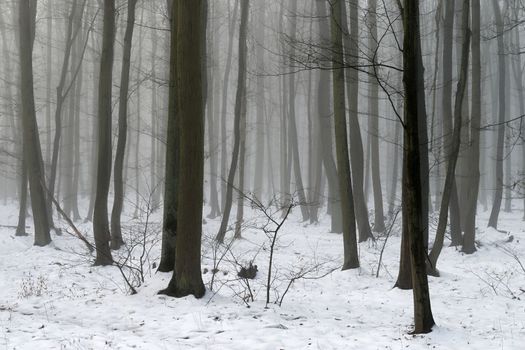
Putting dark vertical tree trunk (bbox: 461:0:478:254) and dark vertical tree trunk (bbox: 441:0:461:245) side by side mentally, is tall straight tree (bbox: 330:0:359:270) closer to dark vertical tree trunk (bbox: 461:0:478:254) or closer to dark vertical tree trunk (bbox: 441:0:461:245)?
Answer: dark vertical tree trunk (bbox: 441:0:461:245)

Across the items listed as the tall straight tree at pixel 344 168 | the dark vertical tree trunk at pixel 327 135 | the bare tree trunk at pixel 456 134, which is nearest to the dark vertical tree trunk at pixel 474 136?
the bare tree trunk at pixel 456 134

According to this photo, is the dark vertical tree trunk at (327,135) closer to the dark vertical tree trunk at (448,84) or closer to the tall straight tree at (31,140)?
the dark vertical tree trunk at (448,84)

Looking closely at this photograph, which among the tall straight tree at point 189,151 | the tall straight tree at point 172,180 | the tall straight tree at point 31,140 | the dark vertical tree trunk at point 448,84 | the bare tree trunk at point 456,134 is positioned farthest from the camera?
the tall straight tree at point 31,140

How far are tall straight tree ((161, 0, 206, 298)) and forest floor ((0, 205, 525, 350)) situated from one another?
405 millimetres

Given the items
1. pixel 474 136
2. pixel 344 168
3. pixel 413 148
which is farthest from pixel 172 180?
pixel 474 136

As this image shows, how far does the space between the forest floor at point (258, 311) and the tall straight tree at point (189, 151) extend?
0.41 m

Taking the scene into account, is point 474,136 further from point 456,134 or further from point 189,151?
point 189,151

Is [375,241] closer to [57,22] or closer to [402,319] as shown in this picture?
[402,319]

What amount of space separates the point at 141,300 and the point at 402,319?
375 centimetres

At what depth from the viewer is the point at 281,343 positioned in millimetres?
5367

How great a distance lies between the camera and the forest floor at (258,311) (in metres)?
5.45

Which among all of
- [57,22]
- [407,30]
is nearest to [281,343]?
[407,30]

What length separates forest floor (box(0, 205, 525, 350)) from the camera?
5.45 meters

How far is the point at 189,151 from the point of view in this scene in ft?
23.2
